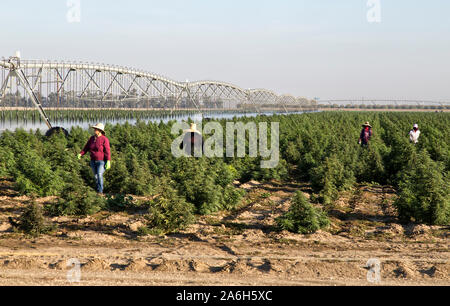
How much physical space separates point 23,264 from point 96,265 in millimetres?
1010

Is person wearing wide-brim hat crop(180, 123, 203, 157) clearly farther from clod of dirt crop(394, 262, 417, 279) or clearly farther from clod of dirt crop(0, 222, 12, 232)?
clod of dirt crop(394, 262, 417, 279)

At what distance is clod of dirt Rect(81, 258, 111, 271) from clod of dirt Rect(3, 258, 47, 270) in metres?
0.57

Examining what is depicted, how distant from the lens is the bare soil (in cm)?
646

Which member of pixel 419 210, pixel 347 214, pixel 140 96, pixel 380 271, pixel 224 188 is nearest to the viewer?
pixel 380 271

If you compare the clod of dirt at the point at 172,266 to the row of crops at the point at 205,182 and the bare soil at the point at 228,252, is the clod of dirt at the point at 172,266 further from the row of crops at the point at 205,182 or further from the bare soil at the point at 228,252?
the row of crops at the point at 205,182

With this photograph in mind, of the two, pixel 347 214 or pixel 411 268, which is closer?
pixel 411 268

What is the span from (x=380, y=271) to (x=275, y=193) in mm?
7258

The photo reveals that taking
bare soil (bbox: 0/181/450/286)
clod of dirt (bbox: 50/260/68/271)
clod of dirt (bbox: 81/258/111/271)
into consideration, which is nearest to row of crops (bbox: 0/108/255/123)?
bare soil (bbox: 0/181/450/286)

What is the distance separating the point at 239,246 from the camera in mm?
8273

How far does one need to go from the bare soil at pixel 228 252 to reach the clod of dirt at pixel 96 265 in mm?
14

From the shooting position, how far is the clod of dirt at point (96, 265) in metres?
6.72

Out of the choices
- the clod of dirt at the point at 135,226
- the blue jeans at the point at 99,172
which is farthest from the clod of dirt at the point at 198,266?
the blue jeans at the point at 99,172
